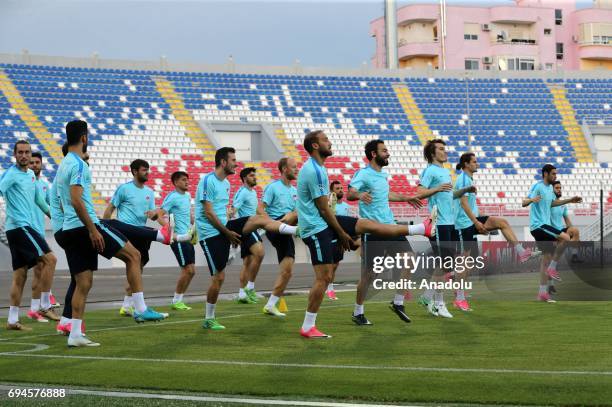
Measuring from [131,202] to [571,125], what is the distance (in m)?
41.2

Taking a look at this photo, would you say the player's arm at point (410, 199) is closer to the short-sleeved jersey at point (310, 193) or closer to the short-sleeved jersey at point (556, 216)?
the short-sleeved jersey at point (310, 193)

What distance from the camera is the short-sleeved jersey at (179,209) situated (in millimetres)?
15742

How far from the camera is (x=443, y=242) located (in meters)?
13.4

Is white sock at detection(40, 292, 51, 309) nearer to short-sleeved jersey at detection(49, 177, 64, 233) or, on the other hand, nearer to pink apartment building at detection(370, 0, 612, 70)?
short-sleeved jersey at detection(49, 177, 64, 233)

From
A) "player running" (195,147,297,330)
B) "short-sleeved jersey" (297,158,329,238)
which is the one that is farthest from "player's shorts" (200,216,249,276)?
"short-sleeved jersey" (297,158,329,238)

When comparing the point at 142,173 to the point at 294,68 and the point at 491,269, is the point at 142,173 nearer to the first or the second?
the point at 491,269

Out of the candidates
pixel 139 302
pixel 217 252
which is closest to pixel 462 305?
pixel 217 252

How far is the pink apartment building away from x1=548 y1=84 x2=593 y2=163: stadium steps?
23.0m

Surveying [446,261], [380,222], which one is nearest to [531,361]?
[380,222]

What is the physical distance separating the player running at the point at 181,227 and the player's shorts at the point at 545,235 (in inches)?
219

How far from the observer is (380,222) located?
1212 centimetres

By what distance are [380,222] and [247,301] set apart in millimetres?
4521

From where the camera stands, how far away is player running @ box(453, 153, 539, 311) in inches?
550

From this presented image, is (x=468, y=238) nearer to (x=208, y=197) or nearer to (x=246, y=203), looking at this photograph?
(x=246, y=203)
